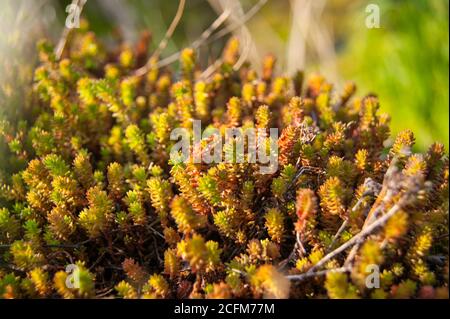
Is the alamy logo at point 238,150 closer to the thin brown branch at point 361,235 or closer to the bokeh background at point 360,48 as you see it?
the thin brown branch at point 361,235

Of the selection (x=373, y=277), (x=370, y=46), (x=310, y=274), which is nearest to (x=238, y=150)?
(x=310, y=274)

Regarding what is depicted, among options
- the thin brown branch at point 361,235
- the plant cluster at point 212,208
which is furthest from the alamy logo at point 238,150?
the thin brown branch at point 361,235

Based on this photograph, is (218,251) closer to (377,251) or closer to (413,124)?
(377,251)

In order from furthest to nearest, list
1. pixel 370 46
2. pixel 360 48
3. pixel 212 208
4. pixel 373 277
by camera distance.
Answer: pixel 360 48
pixel 370 46
pixel 212 208
pixel 373 277

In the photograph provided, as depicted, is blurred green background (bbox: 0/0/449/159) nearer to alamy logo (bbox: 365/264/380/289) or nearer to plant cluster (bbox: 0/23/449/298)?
plant cluster (bbox: 0/23/449/298)

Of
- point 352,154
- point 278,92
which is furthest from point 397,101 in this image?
point 352,154

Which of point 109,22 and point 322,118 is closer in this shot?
point 322,118

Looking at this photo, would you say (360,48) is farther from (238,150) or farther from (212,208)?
(212,208)

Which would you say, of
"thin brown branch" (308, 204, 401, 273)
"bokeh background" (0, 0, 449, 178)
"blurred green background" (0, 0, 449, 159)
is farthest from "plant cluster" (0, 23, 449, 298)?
"blurred green background" (0, 0, 449, 159)
